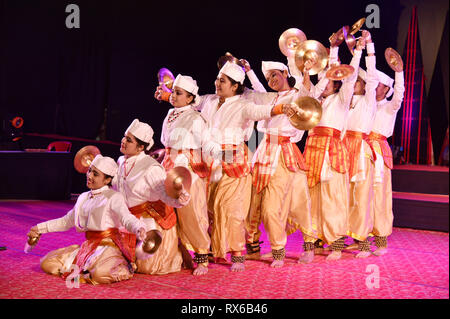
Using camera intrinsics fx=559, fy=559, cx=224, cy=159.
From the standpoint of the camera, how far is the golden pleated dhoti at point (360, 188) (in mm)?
5363

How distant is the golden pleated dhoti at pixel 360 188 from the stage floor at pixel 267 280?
29 centimetres

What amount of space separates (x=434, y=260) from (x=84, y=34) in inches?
302

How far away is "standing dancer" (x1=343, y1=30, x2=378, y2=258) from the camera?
5355 millimetres

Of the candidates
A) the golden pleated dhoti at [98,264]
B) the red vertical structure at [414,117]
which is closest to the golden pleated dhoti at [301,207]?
the golden pleated dhoti at [98,264]

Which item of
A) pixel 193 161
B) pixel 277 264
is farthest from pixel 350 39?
pixel 277 264

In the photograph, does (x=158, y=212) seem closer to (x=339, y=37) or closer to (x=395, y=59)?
(x=339, y=37)

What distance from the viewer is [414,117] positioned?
31.0ft

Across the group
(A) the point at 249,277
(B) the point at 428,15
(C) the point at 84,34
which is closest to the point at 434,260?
(A) the point at 249,277

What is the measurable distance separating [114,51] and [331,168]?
242 inches

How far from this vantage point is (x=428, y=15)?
27.3 ft

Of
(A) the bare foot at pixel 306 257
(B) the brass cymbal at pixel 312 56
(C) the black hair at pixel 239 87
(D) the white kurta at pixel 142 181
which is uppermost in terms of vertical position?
(B) the brass cymbal at pixel 312 56

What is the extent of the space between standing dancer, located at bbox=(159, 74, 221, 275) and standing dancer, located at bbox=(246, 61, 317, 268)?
550 millimetres

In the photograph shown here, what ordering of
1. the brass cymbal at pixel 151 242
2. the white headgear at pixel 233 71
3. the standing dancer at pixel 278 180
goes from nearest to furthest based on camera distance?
the brass cymbal at pixel 151 242
the white headgear at pixel 233 71
the standing dancer at pixel 278 180

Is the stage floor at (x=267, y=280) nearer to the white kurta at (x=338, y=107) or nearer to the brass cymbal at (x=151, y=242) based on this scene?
the brass cymbal at (x=151, y=242)
